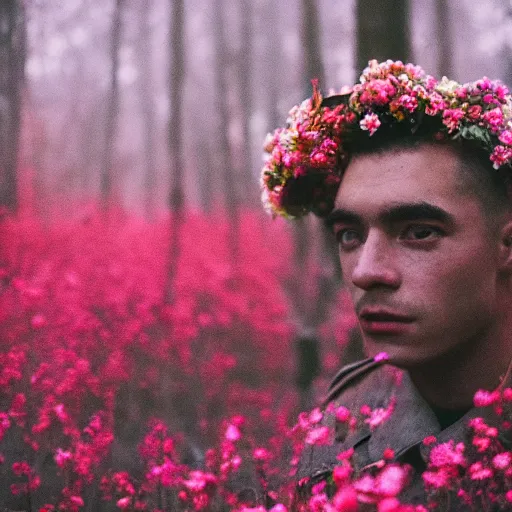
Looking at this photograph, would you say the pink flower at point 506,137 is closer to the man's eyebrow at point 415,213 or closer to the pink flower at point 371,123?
the man's eyebrow at point 415,213

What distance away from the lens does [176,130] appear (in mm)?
5875

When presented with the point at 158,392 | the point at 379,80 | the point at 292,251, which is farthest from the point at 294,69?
the point at 379,80

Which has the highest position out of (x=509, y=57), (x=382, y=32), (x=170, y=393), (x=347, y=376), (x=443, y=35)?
(x=443, y=35)

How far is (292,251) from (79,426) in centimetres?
471

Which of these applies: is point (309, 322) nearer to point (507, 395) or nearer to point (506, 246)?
point (506, 246)

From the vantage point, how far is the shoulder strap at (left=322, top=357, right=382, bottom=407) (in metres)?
3.00

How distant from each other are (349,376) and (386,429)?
1.69 ft

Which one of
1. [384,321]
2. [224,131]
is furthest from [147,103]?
[384,321]

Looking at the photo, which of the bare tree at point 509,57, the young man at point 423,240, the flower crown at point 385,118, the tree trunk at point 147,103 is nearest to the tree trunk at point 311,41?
the tree trunk at point 147,103

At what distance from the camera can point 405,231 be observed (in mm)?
2334

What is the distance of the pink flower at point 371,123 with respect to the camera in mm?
2328

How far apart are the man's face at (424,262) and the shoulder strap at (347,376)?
659 mm

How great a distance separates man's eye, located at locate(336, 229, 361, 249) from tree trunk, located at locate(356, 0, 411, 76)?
159 centimetres

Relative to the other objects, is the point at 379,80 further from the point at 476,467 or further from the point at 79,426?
the point at 79,426
